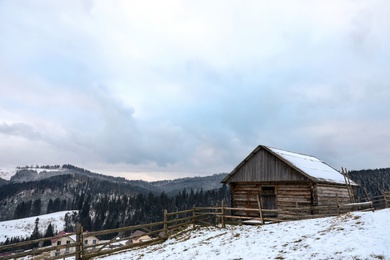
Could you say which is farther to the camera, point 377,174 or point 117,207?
point 117,207

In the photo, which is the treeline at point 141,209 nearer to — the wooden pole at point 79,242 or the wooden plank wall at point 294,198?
the wooden plank wall at point 294,198

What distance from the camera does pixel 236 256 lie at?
1065 centimetres

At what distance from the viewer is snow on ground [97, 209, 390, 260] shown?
851cm

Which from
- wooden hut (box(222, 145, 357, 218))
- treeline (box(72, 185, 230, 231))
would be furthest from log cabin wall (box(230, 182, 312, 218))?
treeline (box(72, 185, 230, 231))

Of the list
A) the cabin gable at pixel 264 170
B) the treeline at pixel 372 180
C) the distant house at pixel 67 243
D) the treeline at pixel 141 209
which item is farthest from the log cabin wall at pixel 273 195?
the treeline at pixel 141 209

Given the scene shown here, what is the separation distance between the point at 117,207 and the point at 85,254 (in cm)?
14928

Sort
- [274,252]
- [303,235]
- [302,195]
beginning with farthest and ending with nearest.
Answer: [302,195] < [303,235] < [274,252]

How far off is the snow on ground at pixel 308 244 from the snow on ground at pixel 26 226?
159882 mm

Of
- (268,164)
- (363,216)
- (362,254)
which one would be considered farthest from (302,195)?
(362,254)

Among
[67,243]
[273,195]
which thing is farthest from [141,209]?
[273,195]

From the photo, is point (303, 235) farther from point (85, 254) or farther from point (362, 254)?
point (85, 254)

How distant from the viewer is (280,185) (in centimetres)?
2381

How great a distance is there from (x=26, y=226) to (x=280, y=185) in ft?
584

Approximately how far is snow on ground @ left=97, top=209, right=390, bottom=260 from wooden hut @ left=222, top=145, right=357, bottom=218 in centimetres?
833
